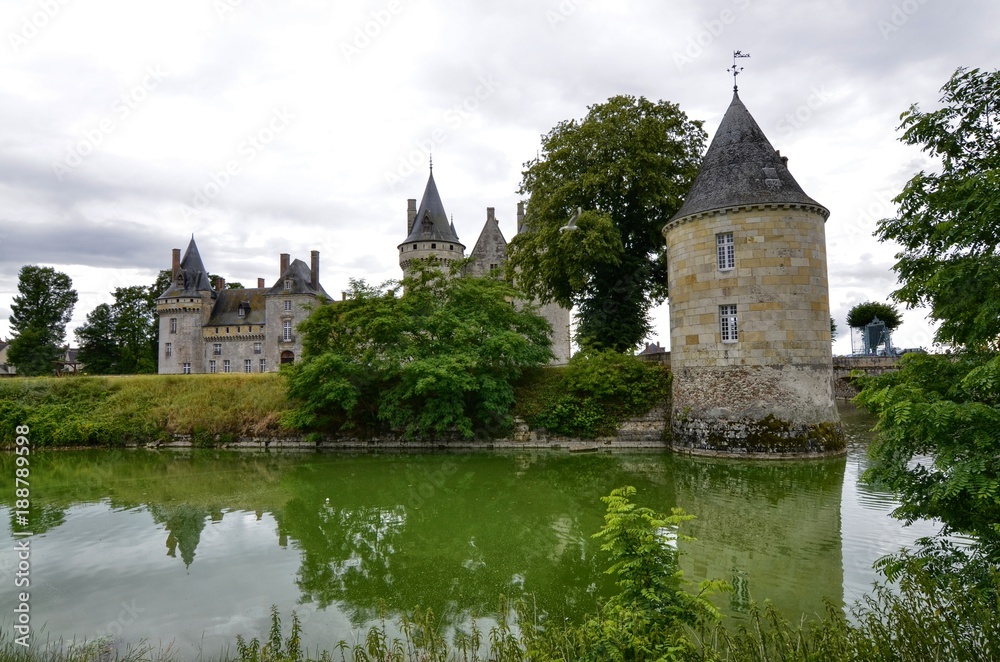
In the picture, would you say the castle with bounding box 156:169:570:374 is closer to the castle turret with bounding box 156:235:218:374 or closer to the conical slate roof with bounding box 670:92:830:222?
the castle turret with bounding box 156:235:218:374

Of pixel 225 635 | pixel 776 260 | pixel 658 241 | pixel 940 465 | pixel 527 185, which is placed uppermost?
pixel 527 185

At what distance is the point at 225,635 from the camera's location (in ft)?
19.7

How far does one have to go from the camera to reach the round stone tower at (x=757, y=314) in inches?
626

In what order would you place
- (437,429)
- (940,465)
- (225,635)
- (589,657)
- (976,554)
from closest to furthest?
1. (589,657)
2. (940,465)
3. (976,554)
4. (225,635)
5. (437,429)

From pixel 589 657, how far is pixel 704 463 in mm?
12583

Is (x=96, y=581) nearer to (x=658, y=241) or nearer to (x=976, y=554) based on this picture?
(x=976, y=554)

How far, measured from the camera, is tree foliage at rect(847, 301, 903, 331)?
128ft

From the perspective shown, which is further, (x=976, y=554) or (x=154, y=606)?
(x=154, y=606)

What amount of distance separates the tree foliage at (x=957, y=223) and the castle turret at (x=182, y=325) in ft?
148

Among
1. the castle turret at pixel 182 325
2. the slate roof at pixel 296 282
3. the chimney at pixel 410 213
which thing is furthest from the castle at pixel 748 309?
the castle turret at pixel 182 325

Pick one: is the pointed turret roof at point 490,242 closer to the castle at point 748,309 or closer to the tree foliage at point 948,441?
the castle at point 748,309

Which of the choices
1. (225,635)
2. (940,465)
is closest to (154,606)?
(225,635)

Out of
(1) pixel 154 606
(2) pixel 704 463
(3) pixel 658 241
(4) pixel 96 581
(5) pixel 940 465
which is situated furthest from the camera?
(3) pixel 658 241

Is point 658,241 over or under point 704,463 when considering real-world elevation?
over
